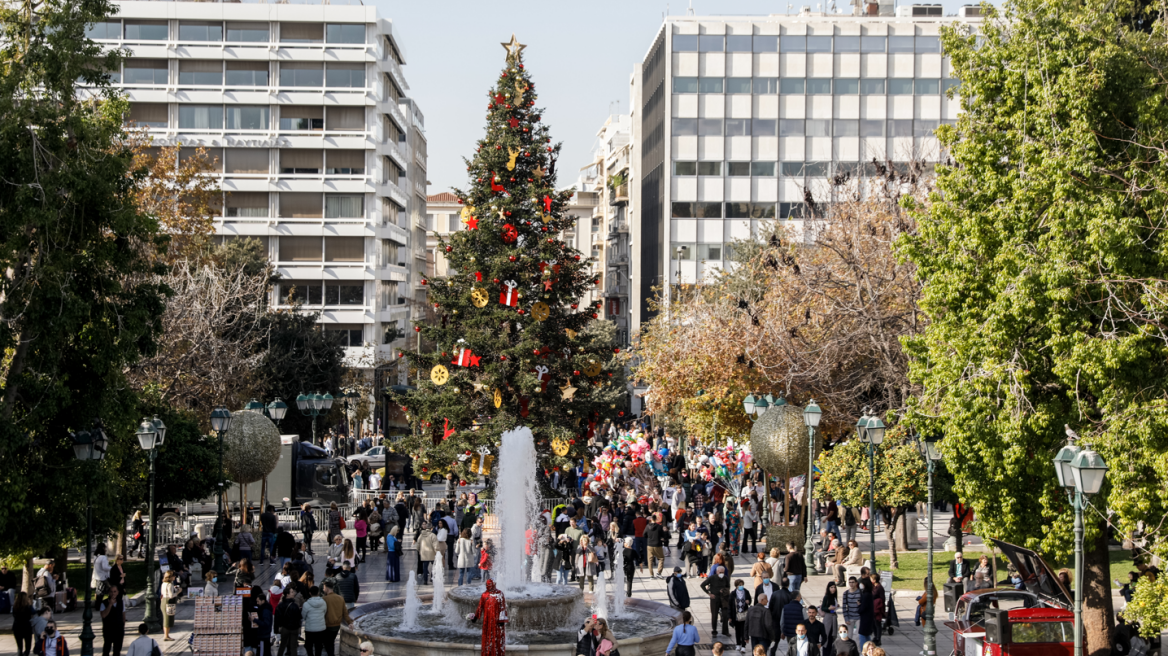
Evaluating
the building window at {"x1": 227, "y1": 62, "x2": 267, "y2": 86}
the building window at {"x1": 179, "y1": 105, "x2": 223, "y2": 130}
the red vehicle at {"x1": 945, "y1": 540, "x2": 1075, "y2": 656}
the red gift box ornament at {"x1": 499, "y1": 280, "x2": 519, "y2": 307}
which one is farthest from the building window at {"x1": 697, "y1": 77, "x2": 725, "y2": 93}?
the red vehicle at {"x1": 945, "y1": 540, "x2": 1075, "y2": 656}

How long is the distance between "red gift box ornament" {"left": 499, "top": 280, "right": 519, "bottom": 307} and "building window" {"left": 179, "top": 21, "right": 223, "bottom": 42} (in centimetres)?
3537

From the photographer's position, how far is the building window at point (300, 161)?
6400 centimetres

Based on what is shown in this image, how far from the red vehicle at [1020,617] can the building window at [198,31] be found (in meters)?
55.0

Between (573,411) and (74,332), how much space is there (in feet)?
66.0

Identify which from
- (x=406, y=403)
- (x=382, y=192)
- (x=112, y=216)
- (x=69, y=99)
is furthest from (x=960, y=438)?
(x=382, y=192)

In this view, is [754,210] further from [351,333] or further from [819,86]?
[351,333]

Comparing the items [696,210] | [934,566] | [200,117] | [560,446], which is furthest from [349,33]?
[934,566]

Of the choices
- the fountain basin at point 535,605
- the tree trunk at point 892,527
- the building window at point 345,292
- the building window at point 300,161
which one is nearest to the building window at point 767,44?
the building window at point 300,161

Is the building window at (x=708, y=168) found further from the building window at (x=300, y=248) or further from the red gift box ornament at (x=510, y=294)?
the red gift box ornament at (x=510, y=294)

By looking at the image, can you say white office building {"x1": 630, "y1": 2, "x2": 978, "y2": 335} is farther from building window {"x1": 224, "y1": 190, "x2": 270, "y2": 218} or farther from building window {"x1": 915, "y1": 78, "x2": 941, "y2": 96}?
building window {"x1": 224, "y1": 190, "x2": 270, "y2": 218}

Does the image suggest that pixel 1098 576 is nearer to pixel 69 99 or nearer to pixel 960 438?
pixel 960 438

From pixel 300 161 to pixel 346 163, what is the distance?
246 centimetres

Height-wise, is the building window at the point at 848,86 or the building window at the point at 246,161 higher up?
the building window at the point at 848,86

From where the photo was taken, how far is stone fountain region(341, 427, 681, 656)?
18.4 m
